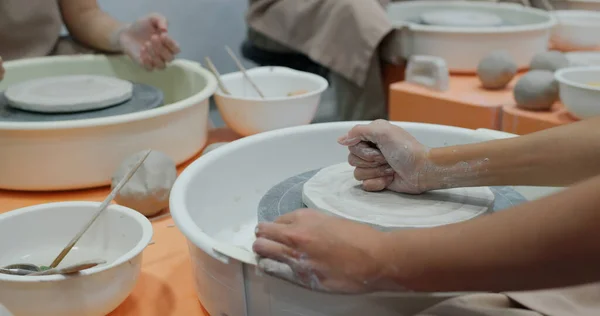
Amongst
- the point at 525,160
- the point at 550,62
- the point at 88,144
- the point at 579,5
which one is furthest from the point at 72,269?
the point at 579,5

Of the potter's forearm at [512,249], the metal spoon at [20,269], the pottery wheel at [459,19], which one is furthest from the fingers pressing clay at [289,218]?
the pottery wheel at [459,19]

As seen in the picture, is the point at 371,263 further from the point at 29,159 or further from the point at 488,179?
the point at 29,159

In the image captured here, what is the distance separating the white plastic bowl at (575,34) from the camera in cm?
238

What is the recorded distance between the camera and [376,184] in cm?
100

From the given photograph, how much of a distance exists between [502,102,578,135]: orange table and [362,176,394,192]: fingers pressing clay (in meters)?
0.76

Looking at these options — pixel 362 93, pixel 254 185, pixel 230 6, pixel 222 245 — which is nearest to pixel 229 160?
pixel 254 185

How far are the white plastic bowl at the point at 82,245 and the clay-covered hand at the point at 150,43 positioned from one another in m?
0.73

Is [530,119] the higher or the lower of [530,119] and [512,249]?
the lower

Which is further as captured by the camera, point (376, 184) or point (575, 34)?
point (575, 34)

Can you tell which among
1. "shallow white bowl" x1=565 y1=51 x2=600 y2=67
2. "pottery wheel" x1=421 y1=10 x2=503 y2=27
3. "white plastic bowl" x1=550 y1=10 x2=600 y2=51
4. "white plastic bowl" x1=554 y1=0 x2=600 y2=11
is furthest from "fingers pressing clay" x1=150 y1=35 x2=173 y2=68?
"white plastic bowl" x1=554 y1=0 x2=600 y2=11

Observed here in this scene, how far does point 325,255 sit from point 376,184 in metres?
0.35

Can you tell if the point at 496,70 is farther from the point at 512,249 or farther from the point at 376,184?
the point at 512,249

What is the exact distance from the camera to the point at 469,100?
1.79 metres

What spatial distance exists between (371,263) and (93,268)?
0.36 metres
